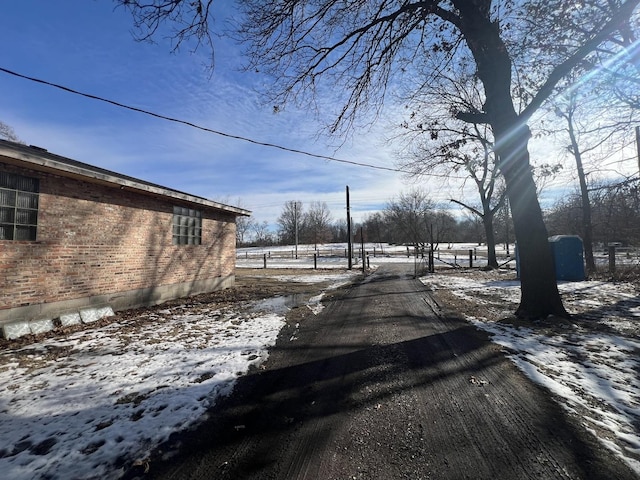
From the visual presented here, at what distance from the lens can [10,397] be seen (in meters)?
3.53

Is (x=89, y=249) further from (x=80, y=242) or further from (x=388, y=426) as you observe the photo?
(x=388, y=426)

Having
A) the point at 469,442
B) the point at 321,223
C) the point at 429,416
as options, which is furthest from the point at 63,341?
the point at 321,223

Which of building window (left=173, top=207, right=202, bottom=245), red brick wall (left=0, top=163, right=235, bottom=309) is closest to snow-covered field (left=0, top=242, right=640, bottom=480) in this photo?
red brick wall (left=0, top=163, right=235, bottom=309)

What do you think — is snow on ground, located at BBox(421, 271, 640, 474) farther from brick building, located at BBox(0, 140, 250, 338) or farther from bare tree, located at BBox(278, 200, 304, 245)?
bare tree, located at BBox(278, 200, 304, 245)

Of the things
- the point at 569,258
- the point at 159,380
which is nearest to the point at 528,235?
the point at 159,380

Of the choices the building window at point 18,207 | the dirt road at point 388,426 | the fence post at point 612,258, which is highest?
the building window at point 18,207

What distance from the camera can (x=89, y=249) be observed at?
7.38m

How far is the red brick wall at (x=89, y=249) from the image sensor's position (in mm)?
6156

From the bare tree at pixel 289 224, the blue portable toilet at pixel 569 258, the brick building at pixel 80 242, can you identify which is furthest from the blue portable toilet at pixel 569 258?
the bare tree at pixel 289 224

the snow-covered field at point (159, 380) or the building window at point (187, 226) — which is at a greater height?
the building window at point (187, 226)

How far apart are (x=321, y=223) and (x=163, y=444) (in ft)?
288

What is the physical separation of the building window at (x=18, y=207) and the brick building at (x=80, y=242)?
0.01 m

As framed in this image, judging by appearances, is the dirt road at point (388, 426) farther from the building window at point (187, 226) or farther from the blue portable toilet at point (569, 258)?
the blue portable toilet at point (569, 258)

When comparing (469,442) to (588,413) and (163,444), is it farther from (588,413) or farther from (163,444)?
(163,444)
